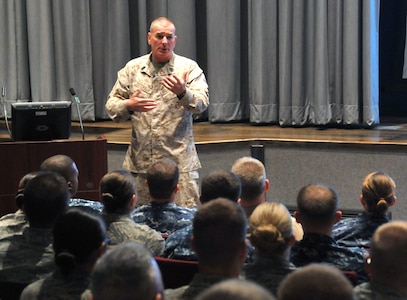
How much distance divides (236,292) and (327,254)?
123cm

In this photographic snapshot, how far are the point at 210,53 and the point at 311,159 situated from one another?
167 centimetres

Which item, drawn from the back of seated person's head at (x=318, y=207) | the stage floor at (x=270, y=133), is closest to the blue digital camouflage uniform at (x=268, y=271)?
the back of seated person's head at (x=318, y=207)

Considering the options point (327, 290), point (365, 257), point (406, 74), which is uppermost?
point (406, 74)

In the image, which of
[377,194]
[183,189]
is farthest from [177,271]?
[183,189]

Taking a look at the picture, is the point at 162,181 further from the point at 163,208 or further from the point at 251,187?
the point at 251,187

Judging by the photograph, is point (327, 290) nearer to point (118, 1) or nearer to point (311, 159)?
point (311, 159)

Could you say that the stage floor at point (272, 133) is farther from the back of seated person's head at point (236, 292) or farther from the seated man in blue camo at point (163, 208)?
the back of seated person's head at point (236, 292)

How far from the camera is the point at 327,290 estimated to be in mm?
1459

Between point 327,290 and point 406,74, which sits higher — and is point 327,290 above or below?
below

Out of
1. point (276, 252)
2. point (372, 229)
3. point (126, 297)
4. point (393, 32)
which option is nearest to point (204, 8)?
point (393, 32)

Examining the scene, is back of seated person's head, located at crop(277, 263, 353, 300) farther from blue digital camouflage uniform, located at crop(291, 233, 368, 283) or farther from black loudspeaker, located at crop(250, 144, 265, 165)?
black loudspeaker, located at crop(250, 144, 265, 165)

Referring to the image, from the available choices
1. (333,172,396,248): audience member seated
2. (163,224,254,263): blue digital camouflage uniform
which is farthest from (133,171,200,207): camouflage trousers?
(163,224,254,263): blue digital camouflage uniform

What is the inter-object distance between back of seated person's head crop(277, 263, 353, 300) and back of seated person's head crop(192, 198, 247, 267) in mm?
451

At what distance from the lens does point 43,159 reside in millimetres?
3990
